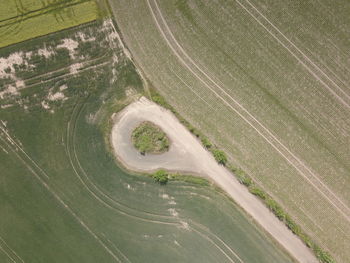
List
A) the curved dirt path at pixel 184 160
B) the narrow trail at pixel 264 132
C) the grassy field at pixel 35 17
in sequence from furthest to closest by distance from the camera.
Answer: the narrow trail at pixel 264 132 < the curved dirt path at pixel 184 160 < the grassy field at pixel 35 17

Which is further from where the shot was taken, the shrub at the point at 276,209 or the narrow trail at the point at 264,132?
the narrow trail at the point at 264,132

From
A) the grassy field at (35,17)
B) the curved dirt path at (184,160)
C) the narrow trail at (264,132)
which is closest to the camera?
the grassy field at (35,17)

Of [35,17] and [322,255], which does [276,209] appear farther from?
[35,17]

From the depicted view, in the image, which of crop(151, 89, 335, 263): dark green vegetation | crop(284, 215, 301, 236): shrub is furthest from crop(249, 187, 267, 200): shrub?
crop(284, 215, 301, 236): shrub

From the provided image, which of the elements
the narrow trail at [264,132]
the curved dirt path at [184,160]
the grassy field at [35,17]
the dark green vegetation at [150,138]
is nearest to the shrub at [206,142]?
the curved dirt path at [184,160]

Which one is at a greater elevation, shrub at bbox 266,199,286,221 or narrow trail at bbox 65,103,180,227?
shrub at bbox 266,199,286,221

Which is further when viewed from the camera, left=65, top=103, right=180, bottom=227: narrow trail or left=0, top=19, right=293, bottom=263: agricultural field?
left=65, top=103, right=180, bottom=227: narrow trail

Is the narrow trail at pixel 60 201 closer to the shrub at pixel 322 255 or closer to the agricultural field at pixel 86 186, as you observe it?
the agricultural field at pixel 86 186

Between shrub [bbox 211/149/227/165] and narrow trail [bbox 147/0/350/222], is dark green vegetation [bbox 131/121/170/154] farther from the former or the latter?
narrow trail [bbox 147/0/350/222]
